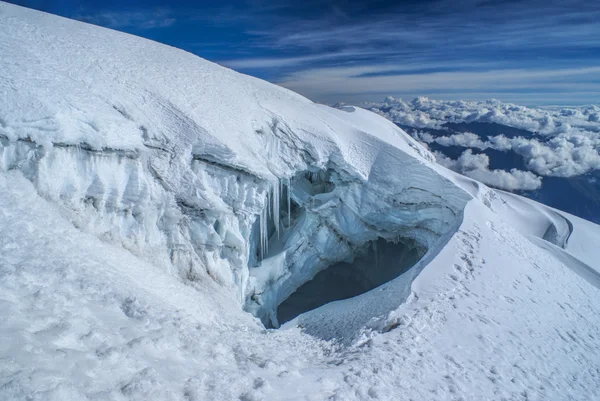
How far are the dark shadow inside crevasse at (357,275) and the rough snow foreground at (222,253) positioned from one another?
0.47 meters

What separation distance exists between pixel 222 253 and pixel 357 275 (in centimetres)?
783

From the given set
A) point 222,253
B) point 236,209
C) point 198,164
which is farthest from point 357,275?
point 198,164

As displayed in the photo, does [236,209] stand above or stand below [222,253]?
above

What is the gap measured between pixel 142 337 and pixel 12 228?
10.3 feet

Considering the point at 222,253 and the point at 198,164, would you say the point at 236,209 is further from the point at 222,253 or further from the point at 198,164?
the point at 198,164

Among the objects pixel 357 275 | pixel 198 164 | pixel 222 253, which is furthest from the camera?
pixel 357 275

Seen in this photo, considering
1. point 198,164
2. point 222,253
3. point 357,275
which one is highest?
point 198,164

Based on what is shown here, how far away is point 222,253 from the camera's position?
1076cm

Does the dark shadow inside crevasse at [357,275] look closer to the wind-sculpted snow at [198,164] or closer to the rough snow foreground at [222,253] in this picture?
the rough snow foreground at [222,253]

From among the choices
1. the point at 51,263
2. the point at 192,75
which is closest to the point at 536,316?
the point at 51,263

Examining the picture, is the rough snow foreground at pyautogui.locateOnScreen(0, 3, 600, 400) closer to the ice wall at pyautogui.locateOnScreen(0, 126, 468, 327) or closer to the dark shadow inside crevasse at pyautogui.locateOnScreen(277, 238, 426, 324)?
the ice wall at pyautogui.locateOnScreen(0, 126, 468, 327)

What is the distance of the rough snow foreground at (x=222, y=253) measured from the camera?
4691 millimetres

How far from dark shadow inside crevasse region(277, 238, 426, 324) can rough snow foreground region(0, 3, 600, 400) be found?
1.55ft

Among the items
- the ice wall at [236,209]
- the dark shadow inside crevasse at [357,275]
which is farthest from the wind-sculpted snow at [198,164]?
the dark shadow inside crevasse at [357,275]
